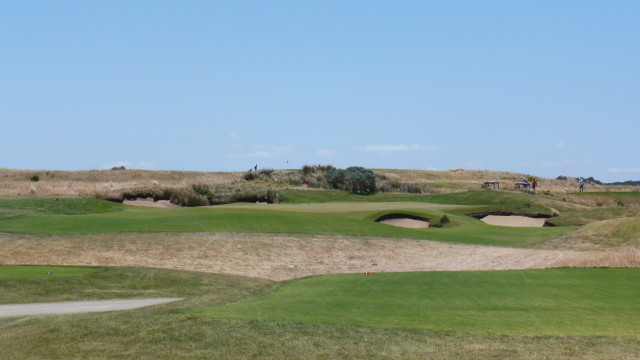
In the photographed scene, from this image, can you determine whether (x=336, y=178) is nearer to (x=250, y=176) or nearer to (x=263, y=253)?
(x=250, y=176)

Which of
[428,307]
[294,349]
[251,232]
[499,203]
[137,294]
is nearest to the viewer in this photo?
[294,349]

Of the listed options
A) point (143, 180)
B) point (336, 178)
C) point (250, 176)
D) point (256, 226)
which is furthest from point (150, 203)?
point (143, 180)

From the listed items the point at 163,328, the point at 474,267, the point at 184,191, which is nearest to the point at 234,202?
the point at 184,191

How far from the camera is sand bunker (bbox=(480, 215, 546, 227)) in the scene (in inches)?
2176

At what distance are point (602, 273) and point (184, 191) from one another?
43.8m

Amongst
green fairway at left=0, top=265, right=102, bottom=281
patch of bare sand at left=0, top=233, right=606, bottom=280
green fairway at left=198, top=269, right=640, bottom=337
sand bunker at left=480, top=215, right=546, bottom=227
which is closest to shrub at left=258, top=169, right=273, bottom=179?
sand bunker at left=480, top=215, right=546, bottom=227

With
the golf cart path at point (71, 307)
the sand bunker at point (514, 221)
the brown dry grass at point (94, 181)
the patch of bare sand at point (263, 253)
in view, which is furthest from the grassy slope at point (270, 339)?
the brown dry grass at point (94, 181)

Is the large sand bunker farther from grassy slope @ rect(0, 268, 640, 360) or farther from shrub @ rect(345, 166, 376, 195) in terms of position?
grassy slope @ rect(0, 268, 640, 360)

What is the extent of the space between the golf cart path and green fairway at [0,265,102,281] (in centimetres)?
401

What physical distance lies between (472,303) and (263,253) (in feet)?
63.3

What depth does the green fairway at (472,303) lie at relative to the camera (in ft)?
52.1

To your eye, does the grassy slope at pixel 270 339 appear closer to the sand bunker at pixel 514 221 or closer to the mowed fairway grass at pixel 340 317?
the mowed fairway grass at pixel 340 317

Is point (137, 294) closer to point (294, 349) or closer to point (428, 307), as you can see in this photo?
point (428, 307)

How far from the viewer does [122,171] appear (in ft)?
335
